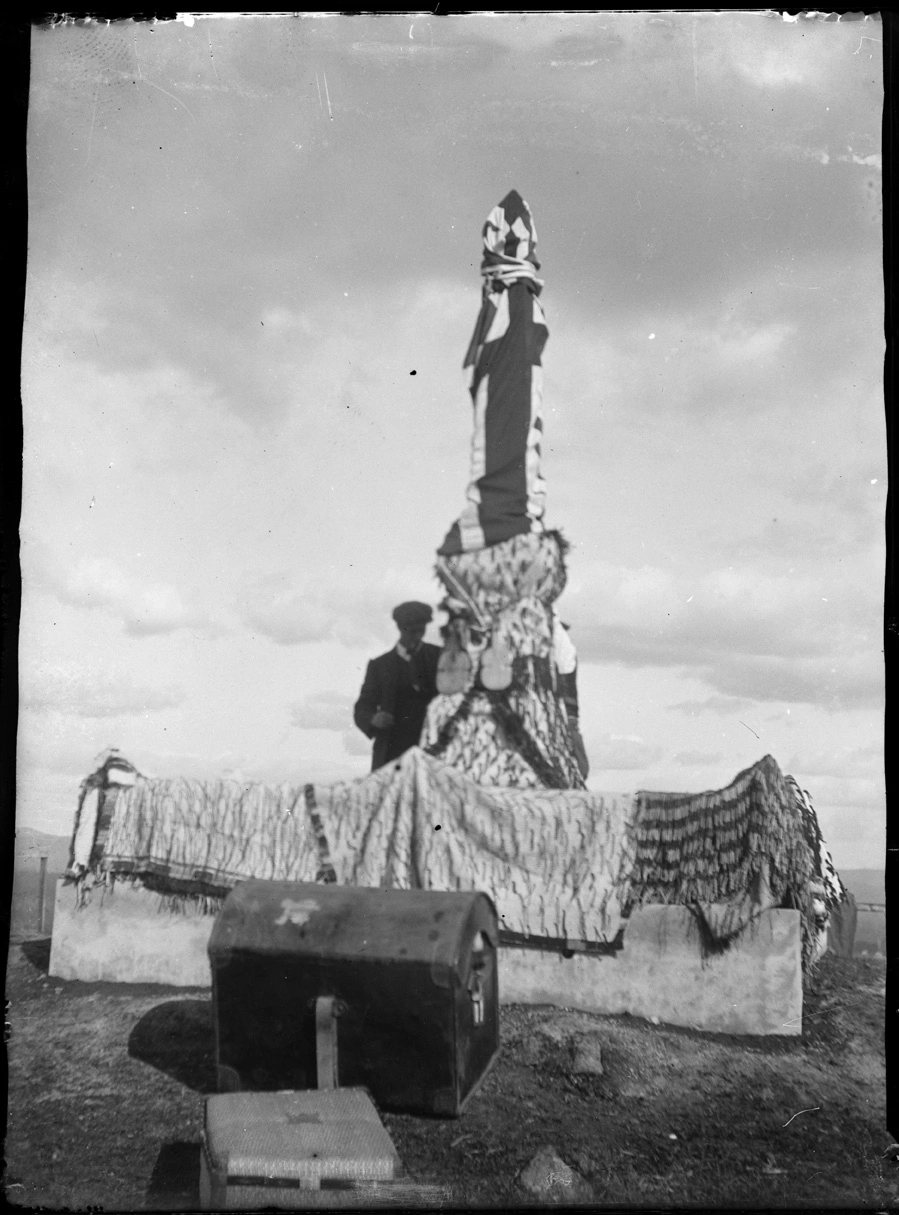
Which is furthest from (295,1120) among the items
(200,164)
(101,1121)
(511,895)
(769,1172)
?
(200,164)

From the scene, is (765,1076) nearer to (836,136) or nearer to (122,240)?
(836,136)

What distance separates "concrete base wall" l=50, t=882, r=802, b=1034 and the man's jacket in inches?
42.4

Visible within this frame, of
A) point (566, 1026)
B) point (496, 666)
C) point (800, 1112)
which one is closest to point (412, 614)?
point (496, 666)

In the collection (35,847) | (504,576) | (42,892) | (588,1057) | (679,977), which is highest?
(504,576)

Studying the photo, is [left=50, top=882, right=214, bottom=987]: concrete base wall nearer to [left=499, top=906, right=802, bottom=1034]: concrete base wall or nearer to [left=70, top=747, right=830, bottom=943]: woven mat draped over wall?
[left=70, top=747, right=830, bottom=943]: woven mat draped over wall

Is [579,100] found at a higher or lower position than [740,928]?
higher

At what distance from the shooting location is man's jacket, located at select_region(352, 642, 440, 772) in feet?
15.8

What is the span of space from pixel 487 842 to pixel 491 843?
19mm

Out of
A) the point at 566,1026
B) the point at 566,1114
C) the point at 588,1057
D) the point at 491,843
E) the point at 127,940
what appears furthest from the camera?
the point at 127,940

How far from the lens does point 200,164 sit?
4617 mm

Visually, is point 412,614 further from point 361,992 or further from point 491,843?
point 361,992

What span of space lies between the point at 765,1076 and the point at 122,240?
4611 mm

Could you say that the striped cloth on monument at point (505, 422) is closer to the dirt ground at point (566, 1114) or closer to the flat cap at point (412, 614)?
the flat cap at point (412, 614)

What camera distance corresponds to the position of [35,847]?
4.47 m
